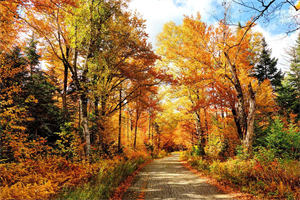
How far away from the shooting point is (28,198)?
13.8 ft

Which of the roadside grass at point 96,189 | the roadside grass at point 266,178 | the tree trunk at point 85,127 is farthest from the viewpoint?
the tree trunk at point 85,127

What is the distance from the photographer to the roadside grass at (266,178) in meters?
4.68

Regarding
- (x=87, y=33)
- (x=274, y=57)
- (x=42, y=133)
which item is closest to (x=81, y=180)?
(x=87, y=33)

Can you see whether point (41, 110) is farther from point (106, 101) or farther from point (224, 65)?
point (224, 65)

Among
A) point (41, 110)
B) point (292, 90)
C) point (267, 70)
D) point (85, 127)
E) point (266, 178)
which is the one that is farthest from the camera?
point (267, 70)

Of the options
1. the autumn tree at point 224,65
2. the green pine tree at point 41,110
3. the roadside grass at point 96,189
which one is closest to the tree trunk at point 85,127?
the roadside grass at point 96,189

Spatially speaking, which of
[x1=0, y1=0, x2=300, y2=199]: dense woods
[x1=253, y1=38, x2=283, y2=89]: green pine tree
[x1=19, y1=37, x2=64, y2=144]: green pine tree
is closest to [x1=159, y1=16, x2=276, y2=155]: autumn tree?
[x1=0, y1=0, x2=300, y2=199]: dense woods

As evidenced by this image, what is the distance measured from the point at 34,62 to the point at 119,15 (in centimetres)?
1075

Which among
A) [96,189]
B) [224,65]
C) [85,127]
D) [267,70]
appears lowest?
[96,189]

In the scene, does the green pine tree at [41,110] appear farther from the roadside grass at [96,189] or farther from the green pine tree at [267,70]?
the green pine tree at [267,70]

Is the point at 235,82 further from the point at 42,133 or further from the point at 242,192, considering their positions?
the point at 42,133

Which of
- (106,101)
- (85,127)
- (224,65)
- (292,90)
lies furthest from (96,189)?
(292,90)

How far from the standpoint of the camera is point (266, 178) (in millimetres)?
5441

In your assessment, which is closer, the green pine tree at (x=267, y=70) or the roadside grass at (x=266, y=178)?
the roadside grass at (x=266, y=178)
